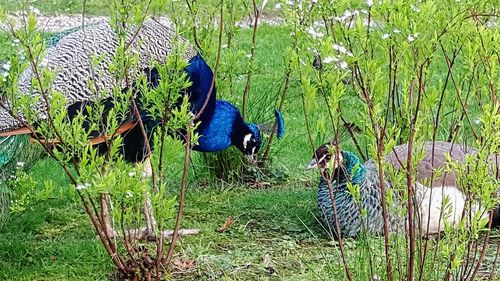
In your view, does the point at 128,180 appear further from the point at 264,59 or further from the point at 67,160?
the point at 264,59

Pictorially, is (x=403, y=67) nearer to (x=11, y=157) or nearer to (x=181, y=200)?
(x=181, y=200)

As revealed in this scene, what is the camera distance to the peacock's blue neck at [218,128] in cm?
490

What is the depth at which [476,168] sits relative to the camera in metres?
2.84

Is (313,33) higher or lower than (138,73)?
higher

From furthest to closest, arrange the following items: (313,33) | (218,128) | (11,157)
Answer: (218,128) < (11,157) < (313,33)

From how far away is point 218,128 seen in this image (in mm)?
4930

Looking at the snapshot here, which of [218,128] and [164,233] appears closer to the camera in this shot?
[164,233]

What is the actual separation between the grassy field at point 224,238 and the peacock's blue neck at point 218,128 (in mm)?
347

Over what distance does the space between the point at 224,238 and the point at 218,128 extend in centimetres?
66

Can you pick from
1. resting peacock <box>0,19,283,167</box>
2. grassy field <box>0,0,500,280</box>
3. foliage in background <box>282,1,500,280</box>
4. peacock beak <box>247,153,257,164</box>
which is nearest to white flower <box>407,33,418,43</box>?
foliage in background <box>282,1,500,280</box>

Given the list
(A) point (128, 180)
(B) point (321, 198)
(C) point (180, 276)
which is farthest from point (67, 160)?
(B) point (321, 198)

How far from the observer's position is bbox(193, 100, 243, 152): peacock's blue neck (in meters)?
4.90

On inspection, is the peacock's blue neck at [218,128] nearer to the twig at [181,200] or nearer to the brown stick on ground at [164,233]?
the brown stick on ground at [164,233]

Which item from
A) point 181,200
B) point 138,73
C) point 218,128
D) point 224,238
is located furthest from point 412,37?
point 218,128
